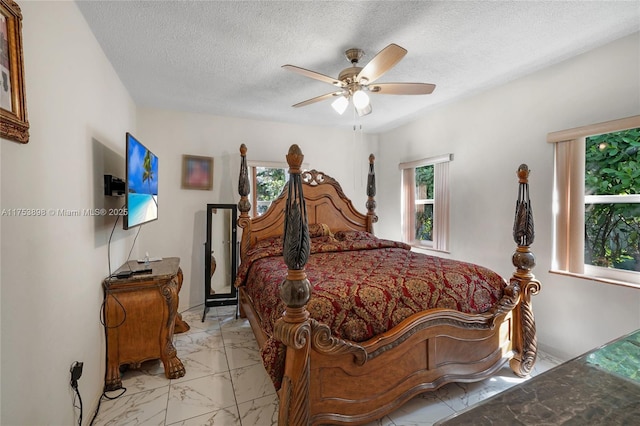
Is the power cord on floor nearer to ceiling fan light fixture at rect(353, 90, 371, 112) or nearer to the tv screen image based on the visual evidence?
the tv screen image

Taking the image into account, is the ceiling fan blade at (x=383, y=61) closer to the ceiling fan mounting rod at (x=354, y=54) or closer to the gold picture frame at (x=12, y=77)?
the ceiling fan mounting rod at (x=354, y=54)

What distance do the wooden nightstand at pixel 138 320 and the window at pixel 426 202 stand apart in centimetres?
307

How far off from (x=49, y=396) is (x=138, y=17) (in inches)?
85.7

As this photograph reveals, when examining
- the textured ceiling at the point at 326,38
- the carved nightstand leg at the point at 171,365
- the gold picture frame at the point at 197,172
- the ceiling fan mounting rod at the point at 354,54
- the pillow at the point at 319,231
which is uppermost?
the textured ceiling at the point at 326,38

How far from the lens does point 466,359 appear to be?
6.28 ft

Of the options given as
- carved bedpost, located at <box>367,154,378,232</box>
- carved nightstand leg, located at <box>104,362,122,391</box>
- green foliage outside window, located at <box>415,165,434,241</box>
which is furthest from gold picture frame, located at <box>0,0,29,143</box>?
green foliage outside window, located at <box>415,165,434,241</box>

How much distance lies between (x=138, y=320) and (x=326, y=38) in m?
2.44

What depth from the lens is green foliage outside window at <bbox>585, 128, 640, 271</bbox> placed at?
6.88ft

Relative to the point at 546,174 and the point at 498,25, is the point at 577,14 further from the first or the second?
the point at 546,174

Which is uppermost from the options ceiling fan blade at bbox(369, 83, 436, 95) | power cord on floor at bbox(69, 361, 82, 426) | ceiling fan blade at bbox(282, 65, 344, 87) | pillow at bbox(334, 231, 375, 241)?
ceiling fan blade at bbox(282, 65, 344, 87)

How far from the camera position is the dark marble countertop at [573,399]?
0.49 m

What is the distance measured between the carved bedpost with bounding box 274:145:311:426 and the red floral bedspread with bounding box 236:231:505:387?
0.13m

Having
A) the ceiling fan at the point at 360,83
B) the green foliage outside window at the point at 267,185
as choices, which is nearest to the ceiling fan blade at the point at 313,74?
the ceiling fan at the point at 360,83

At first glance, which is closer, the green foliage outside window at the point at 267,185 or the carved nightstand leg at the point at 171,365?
the carved nightstand leg at the point at 171,365
